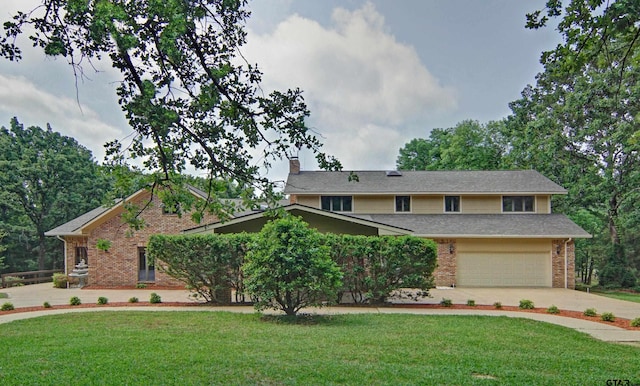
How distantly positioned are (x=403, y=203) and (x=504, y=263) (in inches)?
227

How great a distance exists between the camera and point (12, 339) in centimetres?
796

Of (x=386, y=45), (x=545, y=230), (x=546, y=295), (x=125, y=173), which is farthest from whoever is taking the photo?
(x=545, y=230)

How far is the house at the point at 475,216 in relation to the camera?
19717mm

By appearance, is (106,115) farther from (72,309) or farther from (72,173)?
(72,173)

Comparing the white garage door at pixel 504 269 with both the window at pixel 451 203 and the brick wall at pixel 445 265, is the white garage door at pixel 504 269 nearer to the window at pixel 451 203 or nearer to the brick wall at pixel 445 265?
the brick wall at pixel 445 265

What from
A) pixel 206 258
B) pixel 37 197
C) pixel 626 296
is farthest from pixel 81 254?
pixel 626 296

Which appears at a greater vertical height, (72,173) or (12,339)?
(72,173)

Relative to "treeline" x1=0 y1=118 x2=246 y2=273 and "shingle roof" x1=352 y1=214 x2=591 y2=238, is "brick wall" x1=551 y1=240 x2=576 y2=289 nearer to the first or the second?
"shingle roof" x1=352 y1=214 x2=591 y2=238

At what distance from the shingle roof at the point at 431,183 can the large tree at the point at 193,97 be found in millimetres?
15525


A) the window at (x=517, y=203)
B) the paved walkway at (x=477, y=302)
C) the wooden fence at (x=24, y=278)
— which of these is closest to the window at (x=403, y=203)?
the window at (x=517, y=203)

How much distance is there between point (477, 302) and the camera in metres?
14.6

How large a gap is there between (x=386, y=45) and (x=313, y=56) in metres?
6.11

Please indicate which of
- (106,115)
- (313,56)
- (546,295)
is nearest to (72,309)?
(106,115)

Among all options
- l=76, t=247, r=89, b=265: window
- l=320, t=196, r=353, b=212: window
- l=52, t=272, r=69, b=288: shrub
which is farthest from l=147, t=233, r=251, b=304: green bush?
l=76, t=247, r=89, b=265: window
